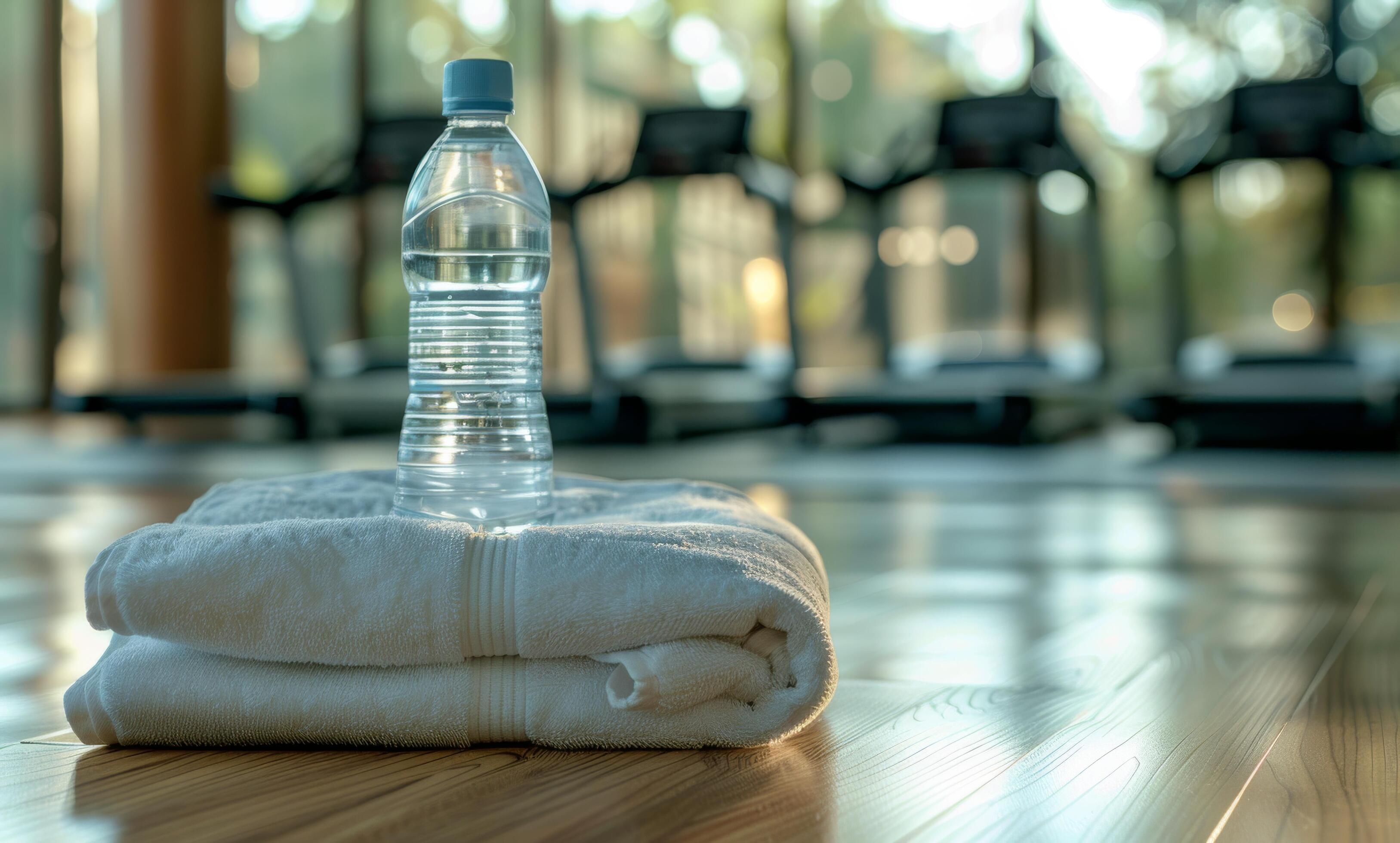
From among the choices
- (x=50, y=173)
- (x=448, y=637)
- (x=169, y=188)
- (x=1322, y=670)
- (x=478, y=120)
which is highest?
(x=50, y=173)

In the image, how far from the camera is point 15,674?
130cm

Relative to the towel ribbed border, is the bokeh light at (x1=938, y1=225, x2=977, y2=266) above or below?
above

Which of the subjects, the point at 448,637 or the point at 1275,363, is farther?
the point at 1275,363

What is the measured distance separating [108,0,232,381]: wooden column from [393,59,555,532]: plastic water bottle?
5.96m

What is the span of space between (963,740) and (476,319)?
1.95ft

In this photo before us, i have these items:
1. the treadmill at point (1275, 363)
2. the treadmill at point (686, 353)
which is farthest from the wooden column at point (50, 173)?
the treadmill at point (1275, 363)

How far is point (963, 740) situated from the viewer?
1.06m

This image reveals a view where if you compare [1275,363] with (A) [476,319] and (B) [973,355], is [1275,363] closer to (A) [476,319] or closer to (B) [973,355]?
(B) [973,355]

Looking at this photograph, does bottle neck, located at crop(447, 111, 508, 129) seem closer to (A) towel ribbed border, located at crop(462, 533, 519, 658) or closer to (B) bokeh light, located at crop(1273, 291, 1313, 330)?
(A) towel ribbed border, located at crop(462, 533, 519, 658)

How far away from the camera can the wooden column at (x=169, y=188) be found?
6.87m

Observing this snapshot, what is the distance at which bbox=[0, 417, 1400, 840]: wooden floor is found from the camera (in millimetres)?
848

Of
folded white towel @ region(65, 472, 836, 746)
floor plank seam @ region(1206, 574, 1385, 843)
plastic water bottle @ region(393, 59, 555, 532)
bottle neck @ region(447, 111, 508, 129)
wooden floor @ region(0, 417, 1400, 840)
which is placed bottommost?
floor plank seam @ region(1206, 574, 1385, 843)

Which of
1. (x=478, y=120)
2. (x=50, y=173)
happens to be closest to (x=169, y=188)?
(x=50, y=173)

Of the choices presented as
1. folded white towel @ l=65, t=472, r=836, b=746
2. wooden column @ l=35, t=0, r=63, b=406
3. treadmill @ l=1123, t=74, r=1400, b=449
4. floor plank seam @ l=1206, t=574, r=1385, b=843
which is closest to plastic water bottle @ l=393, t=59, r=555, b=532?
folded white towel @ l=65, t=472, r=836, b=746
